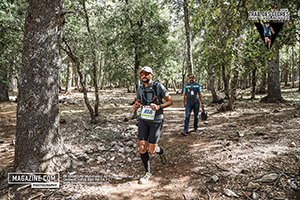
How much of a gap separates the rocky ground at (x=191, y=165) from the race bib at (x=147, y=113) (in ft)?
4.73

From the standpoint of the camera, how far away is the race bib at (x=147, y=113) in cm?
472

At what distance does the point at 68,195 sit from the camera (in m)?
4.48

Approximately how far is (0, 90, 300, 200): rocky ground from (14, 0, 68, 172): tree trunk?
0.64m

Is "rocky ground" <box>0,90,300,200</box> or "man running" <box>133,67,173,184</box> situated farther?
"man running" <box>133,67,173,184</box>

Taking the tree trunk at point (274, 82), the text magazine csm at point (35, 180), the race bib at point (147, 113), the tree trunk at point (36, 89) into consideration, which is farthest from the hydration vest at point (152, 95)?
the tree trunk at point (274, 82)

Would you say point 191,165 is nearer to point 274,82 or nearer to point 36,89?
point 36,89

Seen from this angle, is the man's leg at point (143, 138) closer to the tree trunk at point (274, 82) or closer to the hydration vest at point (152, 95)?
the hydration vest at point (152, 95)

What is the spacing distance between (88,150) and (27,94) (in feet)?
8.36

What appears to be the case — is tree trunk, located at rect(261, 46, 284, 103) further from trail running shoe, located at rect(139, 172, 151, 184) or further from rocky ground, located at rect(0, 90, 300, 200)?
trail running shoe, located at rect(139, 172, 151, 184)

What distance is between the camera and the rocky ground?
14.2ft

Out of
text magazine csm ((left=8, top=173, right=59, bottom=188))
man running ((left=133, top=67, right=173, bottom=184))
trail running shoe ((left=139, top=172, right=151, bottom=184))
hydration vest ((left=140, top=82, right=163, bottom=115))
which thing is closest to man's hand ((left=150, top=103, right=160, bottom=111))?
man running ((left=133, top=67, right=173, bottom=184))

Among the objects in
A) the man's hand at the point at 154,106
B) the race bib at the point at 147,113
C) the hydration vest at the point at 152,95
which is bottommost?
the race bib at the point at 147,113

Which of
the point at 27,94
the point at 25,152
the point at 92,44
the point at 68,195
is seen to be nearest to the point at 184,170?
the point at 68,195

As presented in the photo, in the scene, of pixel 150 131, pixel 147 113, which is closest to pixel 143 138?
pixel 150 131
